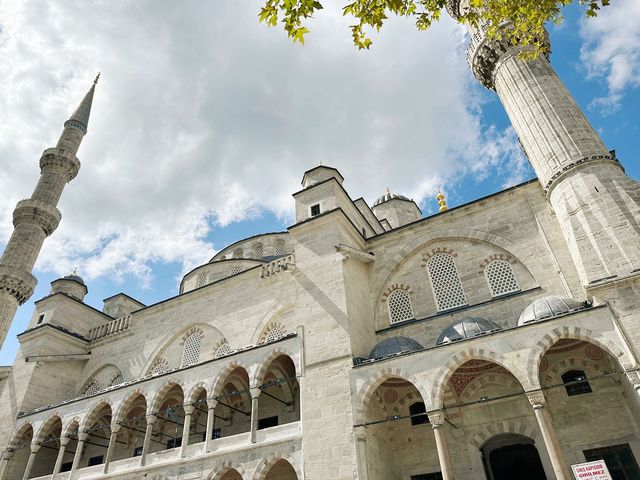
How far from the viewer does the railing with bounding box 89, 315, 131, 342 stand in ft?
57.9

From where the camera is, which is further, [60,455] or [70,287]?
[70,287]

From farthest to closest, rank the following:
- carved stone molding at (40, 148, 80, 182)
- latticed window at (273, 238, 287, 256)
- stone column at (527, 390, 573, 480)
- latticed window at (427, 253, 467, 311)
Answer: latticed window at (273, 238, 287, 256)
carved stone molding at (40, 148, 80, 182)
latticed window at (427, 253, 467, 311)
stone column at (527, 390, 573, 480)

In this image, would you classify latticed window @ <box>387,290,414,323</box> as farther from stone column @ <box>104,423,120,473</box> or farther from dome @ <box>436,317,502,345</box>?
stone column @ <box>104,423,120,473</box>

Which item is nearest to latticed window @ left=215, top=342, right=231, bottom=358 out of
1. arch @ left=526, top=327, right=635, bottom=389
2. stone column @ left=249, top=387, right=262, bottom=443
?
stone column @ left=249, top=387, right=262, bottom=443

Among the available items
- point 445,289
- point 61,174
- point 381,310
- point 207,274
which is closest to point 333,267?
point 381,310

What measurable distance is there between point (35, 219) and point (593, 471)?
74.1 feet

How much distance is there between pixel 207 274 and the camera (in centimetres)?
2133

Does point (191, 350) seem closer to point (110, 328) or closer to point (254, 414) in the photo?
point (110, 328)

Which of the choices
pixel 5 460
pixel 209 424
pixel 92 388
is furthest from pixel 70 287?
pixel 209 424

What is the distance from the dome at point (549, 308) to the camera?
887 centimetres

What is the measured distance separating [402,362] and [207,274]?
45.7ft

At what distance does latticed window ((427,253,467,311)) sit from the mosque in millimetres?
60

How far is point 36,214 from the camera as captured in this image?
66.5 ft

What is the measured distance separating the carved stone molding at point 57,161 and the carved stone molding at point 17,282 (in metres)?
5.92
